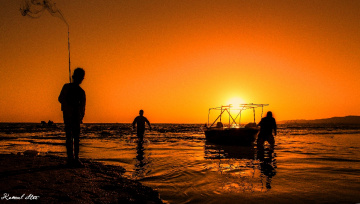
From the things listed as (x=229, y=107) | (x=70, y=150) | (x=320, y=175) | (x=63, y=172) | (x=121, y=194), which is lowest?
(x=320, y=175)

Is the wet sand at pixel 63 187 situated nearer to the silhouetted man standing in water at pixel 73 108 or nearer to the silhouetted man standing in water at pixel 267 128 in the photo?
the silhouetted man standing in water at pixel 73 108

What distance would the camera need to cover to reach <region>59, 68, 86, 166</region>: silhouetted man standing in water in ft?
17.3

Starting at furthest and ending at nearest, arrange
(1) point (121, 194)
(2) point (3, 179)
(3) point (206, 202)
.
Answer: (3) point (206, 202)
(1) point (121, 194)
(2) point (3, 179)

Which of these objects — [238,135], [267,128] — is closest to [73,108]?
[267,128]

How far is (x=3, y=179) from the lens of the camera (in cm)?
384

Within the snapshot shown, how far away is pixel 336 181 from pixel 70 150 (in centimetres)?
708

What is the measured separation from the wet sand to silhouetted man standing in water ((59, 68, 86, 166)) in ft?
1.71

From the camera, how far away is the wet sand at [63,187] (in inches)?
134

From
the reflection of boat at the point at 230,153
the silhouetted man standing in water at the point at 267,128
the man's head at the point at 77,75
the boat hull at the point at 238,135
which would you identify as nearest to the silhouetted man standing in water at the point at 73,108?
the man's head at the point at 77,75

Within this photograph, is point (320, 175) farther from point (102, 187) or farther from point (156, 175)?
point (102, 187)

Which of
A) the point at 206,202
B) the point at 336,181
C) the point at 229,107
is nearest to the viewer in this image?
the point at 206,202

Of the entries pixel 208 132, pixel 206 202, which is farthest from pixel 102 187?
pixel 208 132

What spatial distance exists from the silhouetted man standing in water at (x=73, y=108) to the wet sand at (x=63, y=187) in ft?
1.71

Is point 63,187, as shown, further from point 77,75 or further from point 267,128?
point 267,128
